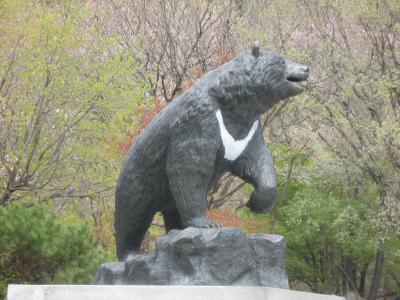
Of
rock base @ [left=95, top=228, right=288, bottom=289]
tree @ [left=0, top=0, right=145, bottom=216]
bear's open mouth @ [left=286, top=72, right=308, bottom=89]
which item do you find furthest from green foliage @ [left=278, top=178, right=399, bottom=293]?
rock base @ [left=95, top=228, right=288, bottom=289]

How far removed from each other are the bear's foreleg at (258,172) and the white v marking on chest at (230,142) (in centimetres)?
5

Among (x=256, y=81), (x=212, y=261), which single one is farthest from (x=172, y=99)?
(x=212, y=261)

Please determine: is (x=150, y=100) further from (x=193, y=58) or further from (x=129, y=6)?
(x=129, y=6)

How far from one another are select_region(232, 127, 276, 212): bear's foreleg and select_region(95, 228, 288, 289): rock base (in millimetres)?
275

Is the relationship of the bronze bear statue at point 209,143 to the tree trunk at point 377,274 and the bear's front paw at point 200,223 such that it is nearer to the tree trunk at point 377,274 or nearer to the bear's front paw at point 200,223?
the bear's front paw at point 200,223

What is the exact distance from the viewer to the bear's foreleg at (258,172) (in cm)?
639

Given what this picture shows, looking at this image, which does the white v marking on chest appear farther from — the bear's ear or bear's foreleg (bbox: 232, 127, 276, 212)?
the bear's ear

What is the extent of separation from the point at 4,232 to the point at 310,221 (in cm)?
836

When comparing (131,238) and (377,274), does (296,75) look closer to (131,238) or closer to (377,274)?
(131,238)

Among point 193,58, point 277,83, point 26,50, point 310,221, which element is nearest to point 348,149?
point 310,221

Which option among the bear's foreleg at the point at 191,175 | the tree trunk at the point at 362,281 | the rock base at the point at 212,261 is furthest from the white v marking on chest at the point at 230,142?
the tree trunk at the point at 362,281

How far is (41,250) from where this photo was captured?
11297 millimetres

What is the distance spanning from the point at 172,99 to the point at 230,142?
1116 centimetres

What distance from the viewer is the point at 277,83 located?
6.42m
